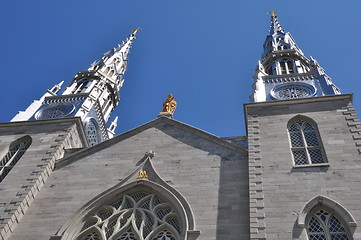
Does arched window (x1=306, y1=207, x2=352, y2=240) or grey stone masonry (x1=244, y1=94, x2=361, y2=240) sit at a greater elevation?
grey stone masonry (x1=244, y1=94, x2=361, y2=240)

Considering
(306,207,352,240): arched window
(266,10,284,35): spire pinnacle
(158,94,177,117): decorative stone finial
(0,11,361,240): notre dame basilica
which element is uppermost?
(266,10,284,35): spire pinnacle

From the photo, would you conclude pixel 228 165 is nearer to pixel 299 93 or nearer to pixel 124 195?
pixel 124 195

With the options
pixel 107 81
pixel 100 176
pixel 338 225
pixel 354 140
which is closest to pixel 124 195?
pixel 100 176

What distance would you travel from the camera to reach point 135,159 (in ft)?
54.8

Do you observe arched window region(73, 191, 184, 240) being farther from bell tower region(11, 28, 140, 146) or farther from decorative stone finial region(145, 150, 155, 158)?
bell tower region(11, 28, 140, 146)

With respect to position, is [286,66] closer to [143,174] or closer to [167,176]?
[167,176]

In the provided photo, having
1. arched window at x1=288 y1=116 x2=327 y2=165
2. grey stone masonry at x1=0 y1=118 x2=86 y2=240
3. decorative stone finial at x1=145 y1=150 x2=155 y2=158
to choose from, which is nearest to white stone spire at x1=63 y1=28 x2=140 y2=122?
grey stone masonry at x1=0 y1=118 x2=86 y2=240

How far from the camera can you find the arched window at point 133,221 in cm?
1364

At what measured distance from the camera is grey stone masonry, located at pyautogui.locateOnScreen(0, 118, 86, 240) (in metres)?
14.6

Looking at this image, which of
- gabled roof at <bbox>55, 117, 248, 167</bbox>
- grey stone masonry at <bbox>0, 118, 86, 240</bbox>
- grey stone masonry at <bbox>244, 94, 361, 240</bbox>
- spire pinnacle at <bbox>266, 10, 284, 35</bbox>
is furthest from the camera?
spire pinnacle at <bbox>266, 10, 284, 35</bbox>

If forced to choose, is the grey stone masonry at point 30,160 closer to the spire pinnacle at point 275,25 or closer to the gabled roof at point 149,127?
the gabled roof at point 149,127

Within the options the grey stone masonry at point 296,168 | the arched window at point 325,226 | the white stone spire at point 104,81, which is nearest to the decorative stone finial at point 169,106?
the grey stone masonry at point 296,168

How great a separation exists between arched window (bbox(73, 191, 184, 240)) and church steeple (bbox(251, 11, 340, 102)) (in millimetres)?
6859

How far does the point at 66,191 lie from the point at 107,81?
12598 mm
